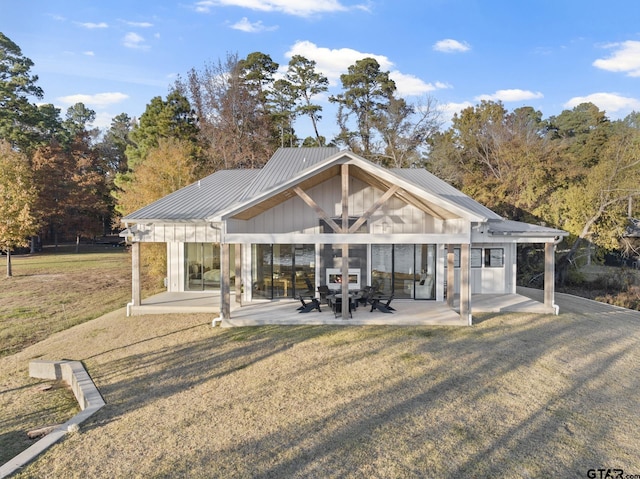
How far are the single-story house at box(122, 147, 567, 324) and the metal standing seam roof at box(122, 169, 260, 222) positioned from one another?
4 centimetres

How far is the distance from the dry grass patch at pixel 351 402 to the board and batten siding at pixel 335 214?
384 cm

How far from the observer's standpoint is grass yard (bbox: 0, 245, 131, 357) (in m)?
11.0

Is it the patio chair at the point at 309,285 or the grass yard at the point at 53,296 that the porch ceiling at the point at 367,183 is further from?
the grass yard at the point at 53,296

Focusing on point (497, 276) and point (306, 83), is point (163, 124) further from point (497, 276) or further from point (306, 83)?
point (497, 276)

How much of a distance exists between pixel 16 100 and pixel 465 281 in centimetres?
4480

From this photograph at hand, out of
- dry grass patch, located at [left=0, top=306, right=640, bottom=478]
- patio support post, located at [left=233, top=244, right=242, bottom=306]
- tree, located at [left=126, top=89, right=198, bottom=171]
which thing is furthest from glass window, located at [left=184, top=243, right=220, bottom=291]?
tree, located at [left=126, top=89, right=198, bottom=171]

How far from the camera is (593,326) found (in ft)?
34.7

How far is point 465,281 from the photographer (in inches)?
405

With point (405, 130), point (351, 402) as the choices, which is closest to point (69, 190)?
point (405, 130)

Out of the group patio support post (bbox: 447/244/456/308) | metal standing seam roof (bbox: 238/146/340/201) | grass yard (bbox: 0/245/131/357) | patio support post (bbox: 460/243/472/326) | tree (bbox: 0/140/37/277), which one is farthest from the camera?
tree (bbox: 0/140/37/277)

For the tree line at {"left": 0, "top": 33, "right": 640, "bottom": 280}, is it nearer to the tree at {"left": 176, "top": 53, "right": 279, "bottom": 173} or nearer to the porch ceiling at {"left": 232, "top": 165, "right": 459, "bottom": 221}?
the tree at {"left": 176, "top": 53, "right": 279, "bottom": 173}

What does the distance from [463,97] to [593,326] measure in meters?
31.7

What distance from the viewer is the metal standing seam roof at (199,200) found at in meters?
11.8

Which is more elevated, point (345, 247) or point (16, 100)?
point (16, 100)
